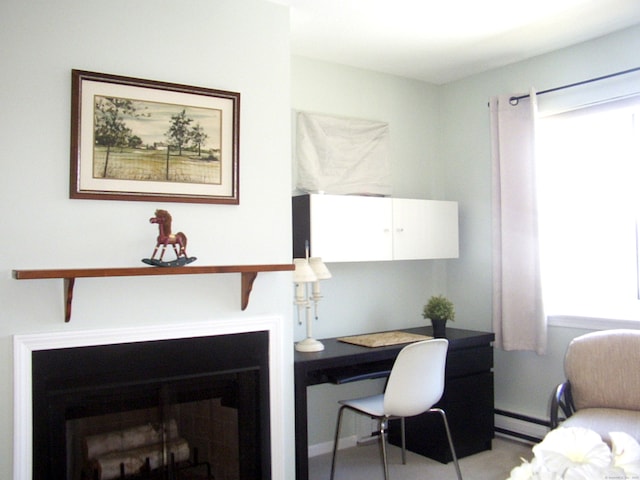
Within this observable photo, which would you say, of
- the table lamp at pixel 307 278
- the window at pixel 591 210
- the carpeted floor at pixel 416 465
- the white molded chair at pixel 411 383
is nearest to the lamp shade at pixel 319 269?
the table lamp at pixel 307 278

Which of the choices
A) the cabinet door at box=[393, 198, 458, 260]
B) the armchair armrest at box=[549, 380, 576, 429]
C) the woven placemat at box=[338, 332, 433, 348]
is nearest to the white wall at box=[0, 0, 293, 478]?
the woven placemat at box=[338, 332, 433, 348]

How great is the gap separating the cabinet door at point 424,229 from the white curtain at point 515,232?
302 mm

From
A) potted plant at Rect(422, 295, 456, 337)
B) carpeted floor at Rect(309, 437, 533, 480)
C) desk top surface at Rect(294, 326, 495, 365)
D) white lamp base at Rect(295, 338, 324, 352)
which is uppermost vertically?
potted plant at Rect(422, 295, 456, 337)

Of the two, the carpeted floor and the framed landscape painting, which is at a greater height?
the framed landscape painting

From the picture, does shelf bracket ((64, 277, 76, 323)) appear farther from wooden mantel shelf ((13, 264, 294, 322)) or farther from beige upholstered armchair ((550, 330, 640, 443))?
beige upholstered armchair ((550, 330, 640, 443))

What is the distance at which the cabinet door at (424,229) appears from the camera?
3543 millimetres

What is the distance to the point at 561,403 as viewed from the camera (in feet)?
9.40

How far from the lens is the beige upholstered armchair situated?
2717 mm

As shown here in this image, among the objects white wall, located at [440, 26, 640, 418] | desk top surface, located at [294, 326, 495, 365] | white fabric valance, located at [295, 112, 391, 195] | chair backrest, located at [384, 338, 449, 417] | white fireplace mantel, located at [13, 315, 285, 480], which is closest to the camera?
white fireplace mantel, located at [13, 315, 285, 480]

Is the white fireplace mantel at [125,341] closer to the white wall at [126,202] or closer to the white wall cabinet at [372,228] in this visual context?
the white wall at [126,202]

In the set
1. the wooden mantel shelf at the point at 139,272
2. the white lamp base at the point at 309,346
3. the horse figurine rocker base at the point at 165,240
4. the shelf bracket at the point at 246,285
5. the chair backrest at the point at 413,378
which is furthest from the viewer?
the white lamp base at the point at 309,346

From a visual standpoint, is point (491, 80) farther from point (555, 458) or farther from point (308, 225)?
point (555, 458)

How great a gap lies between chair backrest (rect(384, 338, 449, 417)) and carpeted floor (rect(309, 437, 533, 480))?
26.2 inches

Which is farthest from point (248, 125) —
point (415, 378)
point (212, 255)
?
point (415, 378)
